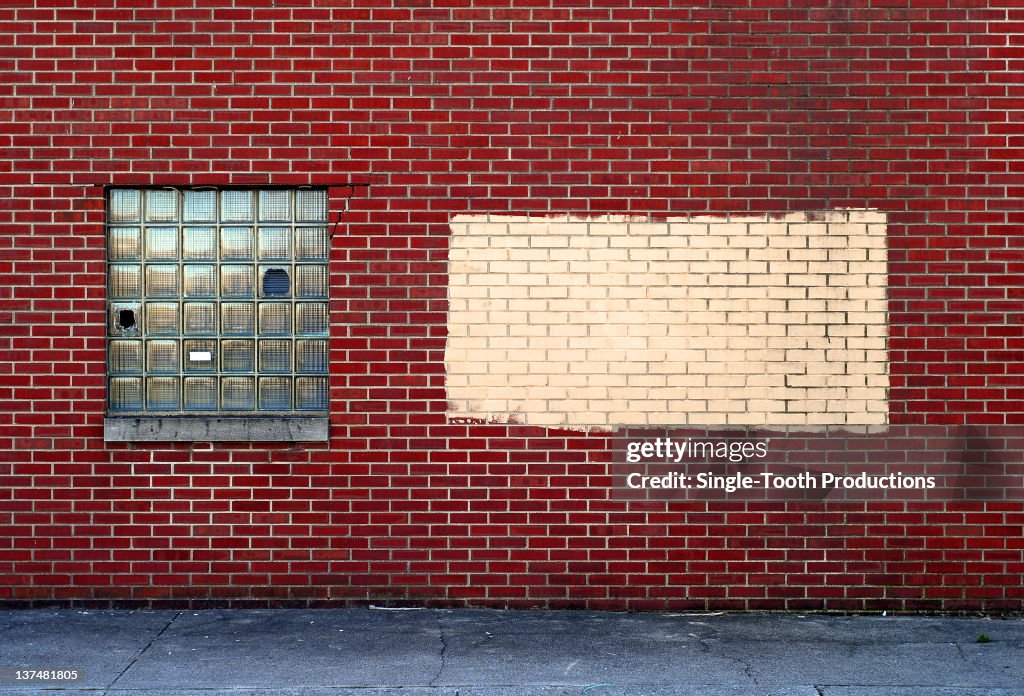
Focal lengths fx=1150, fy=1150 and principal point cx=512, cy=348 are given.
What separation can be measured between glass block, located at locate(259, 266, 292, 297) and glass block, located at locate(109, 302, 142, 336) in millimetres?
832

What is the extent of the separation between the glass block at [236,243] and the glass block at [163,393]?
Answer: 2.93 feet

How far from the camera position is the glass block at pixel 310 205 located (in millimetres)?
7508

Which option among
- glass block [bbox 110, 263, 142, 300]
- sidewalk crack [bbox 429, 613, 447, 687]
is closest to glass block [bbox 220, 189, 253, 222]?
glass block [bbox 110, 263, 142, 300]

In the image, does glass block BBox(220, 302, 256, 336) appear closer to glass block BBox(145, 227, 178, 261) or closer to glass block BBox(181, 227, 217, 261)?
glass block BBox(181, 227, 217, 261)

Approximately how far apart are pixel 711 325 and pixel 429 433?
1.95 metres

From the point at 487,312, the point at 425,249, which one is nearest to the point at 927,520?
the point at 487,312

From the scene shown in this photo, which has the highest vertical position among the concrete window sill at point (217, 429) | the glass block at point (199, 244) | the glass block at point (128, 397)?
the glass block at point (199, 244)

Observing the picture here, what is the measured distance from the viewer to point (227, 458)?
745 cm

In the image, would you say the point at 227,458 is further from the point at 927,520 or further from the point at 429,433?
the point at 927,520

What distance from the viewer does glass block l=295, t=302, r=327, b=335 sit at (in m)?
7.52

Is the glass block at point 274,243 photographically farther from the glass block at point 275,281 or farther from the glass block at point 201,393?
the glass block at point 201,393

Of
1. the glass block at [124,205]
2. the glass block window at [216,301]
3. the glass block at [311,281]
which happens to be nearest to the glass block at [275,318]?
the glass block window at [216,301]

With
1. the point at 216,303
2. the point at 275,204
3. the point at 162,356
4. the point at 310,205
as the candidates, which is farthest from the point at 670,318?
the point at 162,356

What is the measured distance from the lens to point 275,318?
24.8 feet
